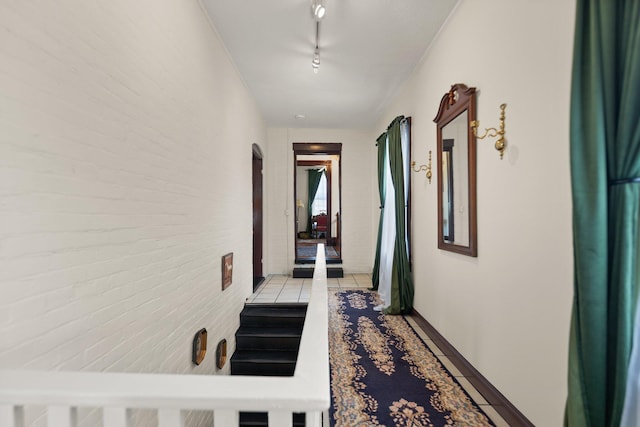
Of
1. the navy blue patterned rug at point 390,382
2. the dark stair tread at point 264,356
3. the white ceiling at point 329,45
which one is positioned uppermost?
the white ceiling at point 329,45

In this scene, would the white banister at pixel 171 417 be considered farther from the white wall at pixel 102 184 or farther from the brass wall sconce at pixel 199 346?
the brass wall sconce at pixel 199 346

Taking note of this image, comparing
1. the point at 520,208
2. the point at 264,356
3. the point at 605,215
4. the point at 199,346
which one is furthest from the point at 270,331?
the point at 605,215

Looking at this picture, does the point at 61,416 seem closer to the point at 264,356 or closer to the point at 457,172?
the point at 457,172

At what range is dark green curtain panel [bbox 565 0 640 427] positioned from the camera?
1.00 m

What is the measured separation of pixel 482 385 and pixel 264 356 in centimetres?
213

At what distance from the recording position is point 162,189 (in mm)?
1706

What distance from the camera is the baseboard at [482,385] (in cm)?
167

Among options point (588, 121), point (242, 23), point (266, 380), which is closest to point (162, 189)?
point (266, 380)

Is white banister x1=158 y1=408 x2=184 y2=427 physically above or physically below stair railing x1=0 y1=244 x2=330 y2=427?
below

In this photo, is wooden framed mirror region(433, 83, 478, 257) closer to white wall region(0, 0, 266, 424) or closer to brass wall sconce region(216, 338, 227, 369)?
white wall region(0, 0, 266, 424)

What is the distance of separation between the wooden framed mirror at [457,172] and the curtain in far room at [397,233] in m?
0.87

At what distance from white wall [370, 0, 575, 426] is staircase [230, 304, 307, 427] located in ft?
5.60

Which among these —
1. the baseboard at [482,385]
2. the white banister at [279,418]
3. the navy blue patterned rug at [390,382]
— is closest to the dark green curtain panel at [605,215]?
the baseboard at [482,385]

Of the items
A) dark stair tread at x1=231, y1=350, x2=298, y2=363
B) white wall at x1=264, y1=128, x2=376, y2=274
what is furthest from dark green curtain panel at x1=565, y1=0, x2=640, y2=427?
white wall at x1=264, y1=128, x2=376, y2=274
